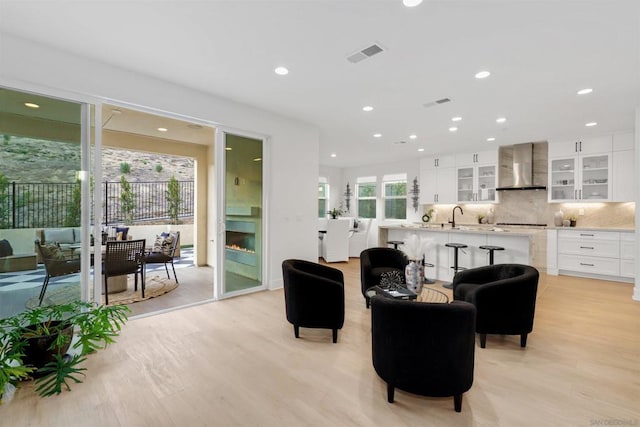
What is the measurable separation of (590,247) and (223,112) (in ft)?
22.5

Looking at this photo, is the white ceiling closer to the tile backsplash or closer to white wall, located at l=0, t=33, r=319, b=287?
white wall, located at l=0, t=33, r=319, b=287

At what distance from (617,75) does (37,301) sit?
643 centimetres

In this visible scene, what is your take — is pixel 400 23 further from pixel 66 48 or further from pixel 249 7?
pixel 66 48

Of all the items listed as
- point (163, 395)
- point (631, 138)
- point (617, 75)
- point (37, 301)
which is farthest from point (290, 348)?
point (631, 138)

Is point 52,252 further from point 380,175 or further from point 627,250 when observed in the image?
point 627,250

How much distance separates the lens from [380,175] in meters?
9.25

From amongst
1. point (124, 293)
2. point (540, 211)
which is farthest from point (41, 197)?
point (540, 211)

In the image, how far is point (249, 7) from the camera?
2207 mm

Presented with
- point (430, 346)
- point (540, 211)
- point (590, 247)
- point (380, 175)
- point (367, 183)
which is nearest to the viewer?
point (430, 346)

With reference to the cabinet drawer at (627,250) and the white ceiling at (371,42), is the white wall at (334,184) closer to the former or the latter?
the white ceiling at (371,42)

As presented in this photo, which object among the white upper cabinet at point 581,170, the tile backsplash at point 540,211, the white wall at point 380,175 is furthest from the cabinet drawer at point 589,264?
the white wall at point 380,175

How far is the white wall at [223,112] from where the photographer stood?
2723mm

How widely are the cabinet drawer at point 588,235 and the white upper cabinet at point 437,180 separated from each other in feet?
7.45

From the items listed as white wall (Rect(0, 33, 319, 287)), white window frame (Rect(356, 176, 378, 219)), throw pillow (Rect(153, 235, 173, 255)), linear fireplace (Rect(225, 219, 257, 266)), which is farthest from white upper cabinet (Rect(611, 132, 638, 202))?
throw pillow (Rect(153, 235, 173, 255))
